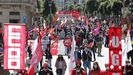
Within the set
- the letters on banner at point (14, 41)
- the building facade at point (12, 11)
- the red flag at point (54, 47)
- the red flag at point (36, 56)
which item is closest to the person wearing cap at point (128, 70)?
the red flag at point (36, 56)

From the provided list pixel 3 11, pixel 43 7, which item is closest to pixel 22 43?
pixel 3 11

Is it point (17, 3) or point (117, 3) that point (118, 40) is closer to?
point (17, 3)

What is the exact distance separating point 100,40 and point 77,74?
1438cm

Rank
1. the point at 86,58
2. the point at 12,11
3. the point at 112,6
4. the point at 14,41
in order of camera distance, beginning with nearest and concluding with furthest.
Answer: the point at 14,41
the point at 86,58
the point at 12,11
the point at 112,6

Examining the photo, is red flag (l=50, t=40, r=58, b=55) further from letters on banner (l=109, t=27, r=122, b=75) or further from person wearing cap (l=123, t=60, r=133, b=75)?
letters on banner (l=109, t=27, r=122, b=75)

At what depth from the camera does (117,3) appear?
73312 mm

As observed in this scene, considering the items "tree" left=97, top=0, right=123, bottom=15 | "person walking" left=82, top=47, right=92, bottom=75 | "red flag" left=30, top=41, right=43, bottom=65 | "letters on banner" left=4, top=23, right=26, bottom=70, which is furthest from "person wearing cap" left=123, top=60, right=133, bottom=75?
"tree" left=97, top=0, right=123, bottom=15

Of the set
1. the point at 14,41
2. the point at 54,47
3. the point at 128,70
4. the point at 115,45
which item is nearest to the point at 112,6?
the point at 54,47

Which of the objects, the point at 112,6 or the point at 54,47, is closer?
the point at 54,47

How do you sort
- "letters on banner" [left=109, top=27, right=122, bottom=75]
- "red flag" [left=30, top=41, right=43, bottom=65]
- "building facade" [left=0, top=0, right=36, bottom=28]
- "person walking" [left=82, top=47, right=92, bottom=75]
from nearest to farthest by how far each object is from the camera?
"letters on banner" [left=109, top=27, right=122, bottom=75] → "red flag" [left=30, top=41, right=43, bottom=65] → "person walking" [left=82, top=47, right=92, bottom=75] → "building facade" [left=0, top=0, right=36, bottom=28]

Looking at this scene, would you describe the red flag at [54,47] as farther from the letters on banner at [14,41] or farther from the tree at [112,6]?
the tree at [112,6]

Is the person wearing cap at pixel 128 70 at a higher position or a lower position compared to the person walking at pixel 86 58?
higher

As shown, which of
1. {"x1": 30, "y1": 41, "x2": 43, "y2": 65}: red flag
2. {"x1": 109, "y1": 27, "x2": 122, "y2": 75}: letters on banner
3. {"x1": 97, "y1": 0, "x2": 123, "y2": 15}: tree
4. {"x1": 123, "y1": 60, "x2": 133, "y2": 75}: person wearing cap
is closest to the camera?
{"x1": 109, "y1": 27, "x2": 122, "y2": 75}: letters on banner

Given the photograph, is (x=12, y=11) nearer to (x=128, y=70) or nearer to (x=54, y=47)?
(x=54, y=47)
